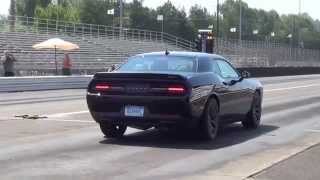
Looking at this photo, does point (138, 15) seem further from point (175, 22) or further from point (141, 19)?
point (175, 22)

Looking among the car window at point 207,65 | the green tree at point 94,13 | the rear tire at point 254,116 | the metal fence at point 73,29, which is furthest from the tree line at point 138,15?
the car window at point 207,65

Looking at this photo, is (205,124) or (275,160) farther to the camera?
(205,124)

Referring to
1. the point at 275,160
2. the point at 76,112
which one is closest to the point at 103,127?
the point at 275,160

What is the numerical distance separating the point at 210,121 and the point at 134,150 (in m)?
1.82

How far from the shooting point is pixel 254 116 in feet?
49.2

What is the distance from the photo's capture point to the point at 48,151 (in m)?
10.7

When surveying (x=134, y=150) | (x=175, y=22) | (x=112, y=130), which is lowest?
(x=134, y=150)

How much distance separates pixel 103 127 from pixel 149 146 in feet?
3.84

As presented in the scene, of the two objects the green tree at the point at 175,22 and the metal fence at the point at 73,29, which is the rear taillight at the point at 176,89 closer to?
the metal fence at the point at 73,29

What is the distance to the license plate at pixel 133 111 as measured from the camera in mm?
11773

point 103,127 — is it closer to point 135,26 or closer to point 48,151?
point 48,151

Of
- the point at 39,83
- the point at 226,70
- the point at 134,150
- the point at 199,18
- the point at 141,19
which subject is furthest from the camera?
the point at 199,18

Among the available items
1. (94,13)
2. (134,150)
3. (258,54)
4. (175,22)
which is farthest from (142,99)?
(175,22)

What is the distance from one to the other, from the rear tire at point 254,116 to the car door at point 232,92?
0.29 meters
